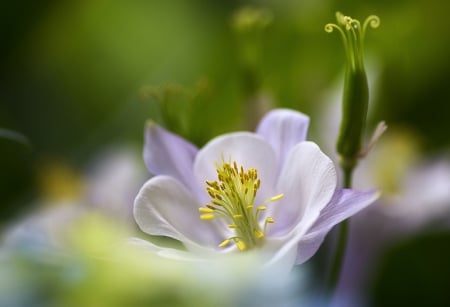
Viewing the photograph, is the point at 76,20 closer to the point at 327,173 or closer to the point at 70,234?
the point at 70,234

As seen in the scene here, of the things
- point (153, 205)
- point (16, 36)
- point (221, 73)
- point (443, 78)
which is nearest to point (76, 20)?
point (16, 36)

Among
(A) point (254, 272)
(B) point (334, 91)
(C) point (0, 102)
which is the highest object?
(C) point (0, 102)

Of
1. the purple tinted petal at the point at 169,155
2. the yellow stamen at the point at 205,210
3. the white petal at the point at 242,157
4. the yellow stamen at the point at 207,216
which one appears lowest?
the yellow stamen at the point at 207,216

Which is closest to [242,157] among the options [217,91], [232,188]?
[232,188]

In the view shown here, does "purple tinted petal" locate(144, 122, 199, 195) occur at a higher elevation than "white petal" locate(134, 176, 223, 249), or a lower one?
higher

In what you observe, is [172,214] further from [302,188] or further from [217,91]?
[217,91]

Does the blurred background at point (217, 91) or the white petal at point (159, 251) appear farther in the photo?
the blurred background at point (217, 91)
